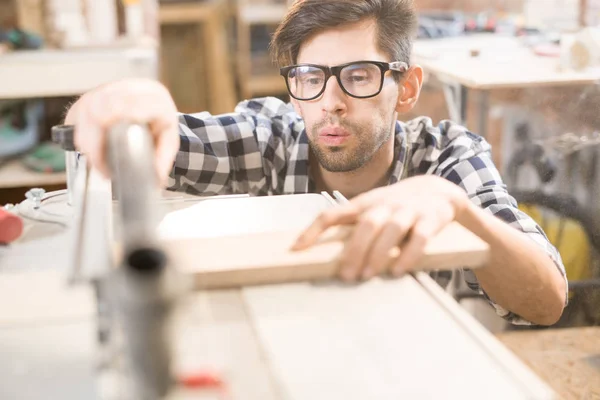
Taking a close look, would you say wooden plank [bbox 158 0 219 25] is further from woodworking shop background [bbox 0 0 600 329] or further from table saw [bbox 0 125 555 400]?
table saw [bbox 0 125 555 400]

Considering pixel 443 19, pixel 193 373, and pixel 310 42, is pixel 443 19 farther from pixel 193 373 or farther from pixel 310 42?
pixel 193 373

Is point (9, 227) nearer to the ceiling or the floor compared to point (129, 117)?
nearer to the floor

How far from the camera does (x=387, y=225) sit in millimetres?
626

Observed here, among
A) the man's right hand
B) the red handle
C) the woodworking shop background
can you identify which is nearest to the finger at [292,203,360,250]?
the man's right hand

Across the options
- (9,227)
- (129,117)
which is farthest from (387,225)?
(9,227)

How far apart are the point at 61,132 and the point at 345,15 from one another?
53 centimetres

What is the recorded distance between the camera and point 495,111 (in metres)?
2.88

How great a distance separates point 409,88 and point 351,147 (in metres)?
0.21

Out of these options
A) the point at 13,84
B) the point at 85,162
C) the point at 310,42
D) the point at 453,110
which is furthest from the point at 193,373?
the point at 13,84

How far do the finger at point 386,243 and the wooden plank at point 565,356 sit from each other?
0.92 metres

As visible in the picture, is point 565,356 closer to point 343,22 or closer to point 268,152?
point 268,152

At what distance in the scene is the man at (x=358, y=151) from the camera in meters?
0.67

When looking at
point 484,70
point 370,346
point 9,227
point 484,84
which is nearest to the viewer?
point 370,346

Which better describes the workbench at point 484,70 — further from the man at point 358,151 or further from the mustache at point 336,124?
the mustache at point 336,124
